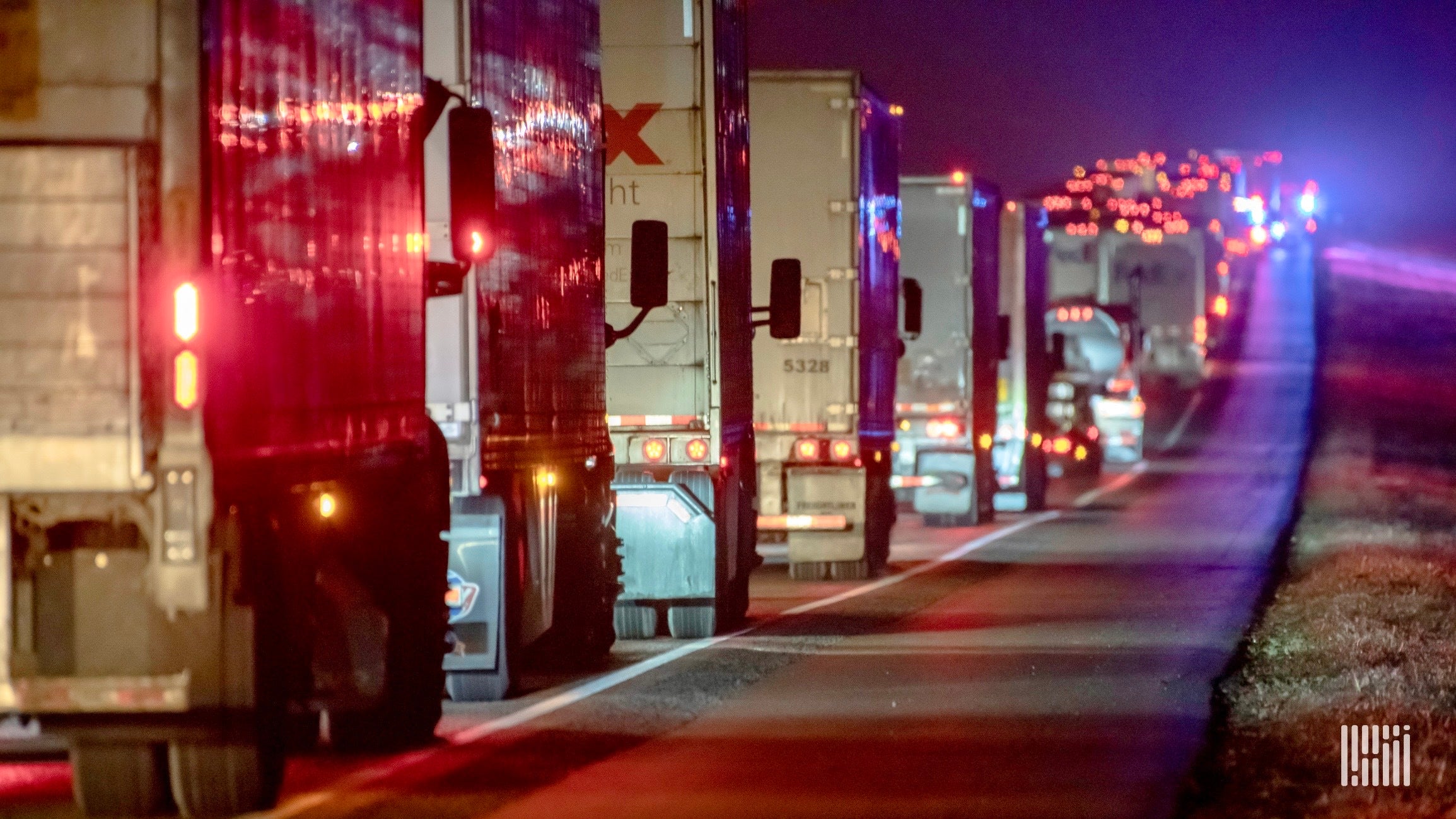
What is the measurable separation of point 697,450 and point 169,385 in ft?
29.6

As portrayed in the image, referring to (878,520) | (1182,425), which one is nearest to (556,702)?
(878,520)

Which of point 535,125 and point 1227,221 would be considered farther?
point 1227,221

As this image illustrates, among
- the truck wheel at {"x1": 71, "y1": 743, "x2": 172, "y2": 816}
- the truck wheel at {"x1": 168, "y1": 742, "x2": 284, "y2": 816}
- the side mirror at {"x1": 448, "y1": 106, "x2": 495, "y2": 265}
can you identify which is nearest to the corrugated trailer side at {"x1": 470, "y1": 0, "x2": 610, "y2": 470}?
the side mirror at {"x1": 448, "y1": 106, "x2": 495, "y2": 265}

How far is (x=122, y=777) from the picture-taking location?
8.88 metres

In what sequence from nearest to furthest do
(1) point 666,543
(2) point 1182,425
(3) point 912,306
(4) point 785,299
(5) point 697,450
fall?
(1) point 666,543, (5) point 697,450, (4) point 785,299, (3) point 912,306, (2) point 1182,425

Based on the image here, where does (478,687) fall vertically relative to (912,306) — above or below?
below

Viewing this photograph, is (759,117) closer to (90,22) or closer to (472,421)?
(472,421)

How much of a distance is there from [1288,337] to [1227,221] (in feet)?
112

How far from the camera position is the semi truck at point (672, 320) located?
653 inches

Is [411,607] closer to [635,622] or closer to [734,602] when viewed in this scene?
[635,622]

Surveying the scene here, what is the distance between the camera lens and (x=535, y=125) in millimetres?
13422

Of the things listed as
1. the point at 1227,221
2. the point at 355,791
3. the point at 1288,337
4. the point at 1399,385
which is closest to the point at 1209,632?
the point at 355,791

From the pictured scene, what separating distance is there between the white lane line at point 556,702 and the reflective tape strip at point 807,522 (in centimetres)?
59

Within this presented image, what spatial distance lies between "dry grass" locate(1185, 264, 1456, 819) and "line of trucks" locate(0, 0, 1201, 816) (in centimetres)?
355
